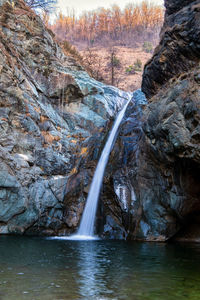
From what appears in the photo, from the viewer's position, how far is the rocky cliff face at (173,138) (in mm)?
11477

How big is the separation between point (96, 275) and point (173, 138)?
6.53m

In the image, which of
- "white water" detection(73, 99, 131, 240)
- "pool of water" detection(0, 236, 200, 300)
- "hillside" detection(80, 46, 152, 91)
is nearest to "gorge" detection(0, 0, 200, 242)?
"white water" detection(73, 99, 131, 240)

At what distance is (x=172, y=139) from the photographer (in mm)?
11734

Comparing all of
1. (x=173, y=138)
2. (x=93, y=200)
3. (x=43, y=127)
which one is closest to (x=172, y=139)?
(x=173, y=138)

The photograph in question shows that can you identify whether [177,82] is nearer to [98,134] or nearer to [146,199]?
[146,199]

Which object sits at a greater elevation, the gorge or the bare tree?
the bare tree

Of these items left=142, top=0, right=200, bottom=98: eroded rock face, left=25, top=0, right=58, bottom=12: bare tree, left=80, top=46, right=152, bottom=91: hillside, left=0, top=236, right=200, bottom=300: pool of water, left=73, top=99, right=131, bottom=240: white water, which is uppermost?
left=80, top=46, right=152, bottom=91: hillside

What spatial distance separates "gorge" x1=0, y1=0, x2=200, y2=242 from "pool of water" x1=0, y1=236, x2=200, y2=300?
4.49 m

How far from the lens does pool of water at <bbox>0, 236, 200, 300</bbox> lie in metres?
5.40

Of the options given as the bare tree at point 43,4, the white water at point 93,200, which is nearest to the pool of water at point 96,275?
the white water at point 93,200

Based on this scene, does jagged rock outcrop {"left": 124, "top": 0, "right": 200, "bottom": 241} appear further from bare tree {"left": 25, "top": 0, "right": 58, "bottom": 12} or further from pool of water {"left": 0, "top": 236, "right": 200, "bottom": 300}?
bare tree {"left": 25, "top": 0, "right": 58, "bottom": 12}

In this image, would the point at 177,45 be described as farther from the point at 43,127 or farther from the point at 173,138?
the point at 43,127

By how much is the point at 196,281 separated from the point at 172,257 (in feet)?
10.9

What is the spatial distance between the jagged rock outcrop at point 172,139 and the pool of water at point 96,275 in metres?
3.85
